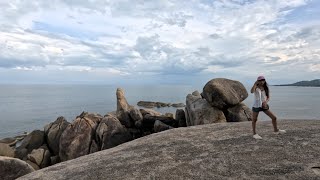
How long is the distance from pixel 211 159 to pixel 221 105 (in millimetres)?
16265

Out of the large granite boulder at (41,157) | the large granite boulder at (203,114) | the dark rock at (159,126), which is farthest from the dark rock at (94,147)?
the large granite boulder at (203,114)

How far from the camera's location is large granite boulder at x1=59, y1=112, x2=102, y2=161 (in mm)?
31875

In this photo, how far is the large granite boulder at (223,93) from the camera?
1190 inches

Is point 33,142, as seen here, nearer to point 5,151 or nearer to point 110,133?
point 5,151

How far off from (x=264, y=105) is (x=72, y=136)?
21336 mm

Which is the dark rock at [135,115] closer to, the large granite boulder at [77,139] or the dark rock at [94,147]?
the large granite boulder at [77,139]

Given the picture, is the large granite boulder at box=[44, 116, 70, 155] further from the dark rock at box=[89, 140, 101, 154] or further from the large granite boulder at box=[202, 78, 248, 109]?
the large granite boulder at box=[202, 78, 248, 109]

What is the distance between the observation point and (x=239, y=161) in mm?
14180

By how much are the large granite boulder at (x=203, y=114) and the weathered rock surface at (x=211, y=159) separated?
1078 cm

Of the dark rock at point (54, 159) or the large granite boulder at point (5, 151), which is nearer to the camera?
the dark rock at point (54, 159)

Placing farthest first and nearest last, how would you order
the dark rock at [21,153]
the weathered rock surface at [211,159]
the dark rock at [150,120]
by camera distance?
the dark rock at [150,120], the dark rock at [21,153], the weathered rock surface at [211,159]

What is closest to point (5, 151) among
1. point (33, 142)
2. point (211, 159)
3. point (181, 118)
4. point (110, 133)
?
point (33, 142)

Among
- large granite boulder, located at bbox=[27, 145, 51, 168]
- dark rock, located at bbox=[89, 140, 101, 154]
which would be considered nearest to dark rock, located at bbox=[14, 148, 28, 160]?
large granite boulder, located at bbox=[27, 145, 51, 168]

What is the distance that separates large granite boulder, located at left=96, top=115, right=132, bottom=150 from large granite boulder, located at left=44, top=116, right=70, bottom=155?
196 inches
